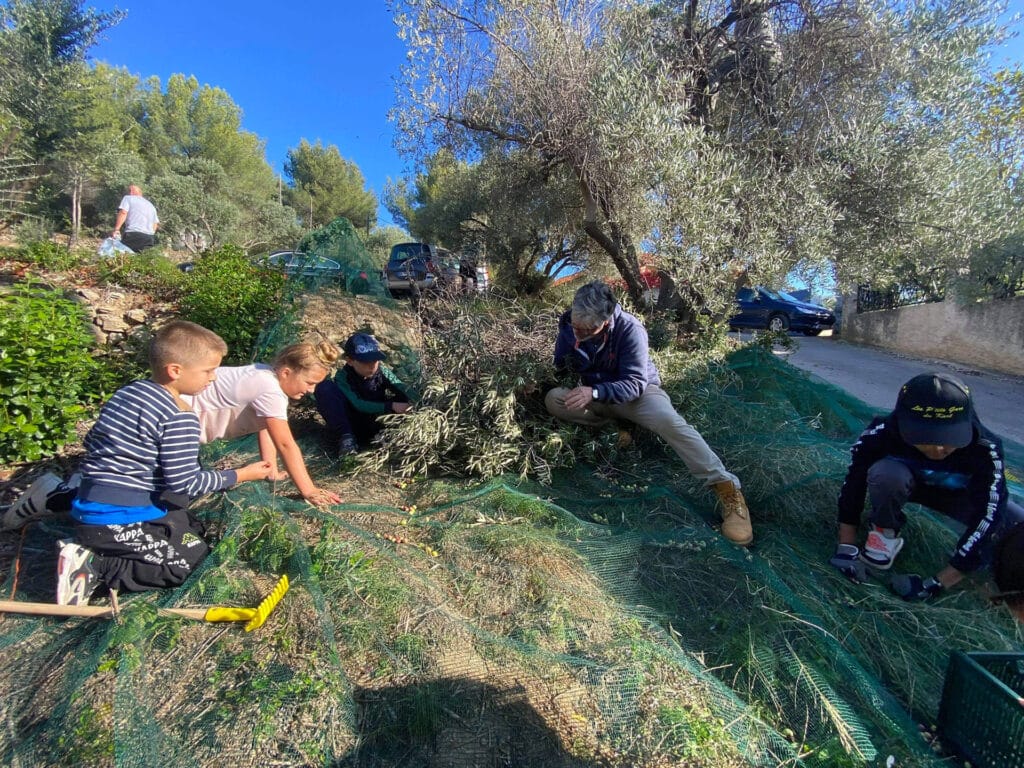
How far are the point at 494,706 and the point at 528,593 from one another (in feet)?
1.92

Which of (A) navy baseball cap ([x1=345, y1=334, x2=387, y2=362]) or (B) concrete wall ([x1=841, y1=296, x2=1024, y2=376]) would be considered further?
(B) concrete wall ([x1=841, y1=296, x2=1024, y2=376])

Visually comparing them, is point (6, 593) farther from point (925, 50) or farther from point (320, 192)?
point (320, 192)

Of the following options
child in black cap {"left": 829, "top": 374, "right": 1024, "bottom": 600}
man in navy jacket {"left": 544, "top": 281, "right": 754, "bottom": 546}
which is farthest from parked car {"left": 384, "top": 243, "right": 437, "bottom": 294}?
child in black cap {"left": 829, "top": 374, "right": 1024, "bottom": 600}

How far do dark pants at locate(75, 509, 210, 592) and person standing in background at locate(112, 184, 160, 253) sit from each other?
21.1ft

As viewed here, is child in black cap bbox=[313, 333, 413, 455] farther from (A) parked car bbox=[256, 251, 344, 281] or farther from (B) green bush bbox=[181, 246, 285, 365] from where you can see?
(A) parked car bbox=[256, 251, 344, 281]

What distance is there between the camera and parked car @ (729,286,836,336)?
13.7 metres

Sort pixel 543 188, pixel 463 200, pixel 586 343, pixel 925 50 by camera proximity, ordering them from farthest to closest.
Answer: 1. pixel 463 200
2. pixel 543 188
3. pixel 925 50
4. pixel 586 343

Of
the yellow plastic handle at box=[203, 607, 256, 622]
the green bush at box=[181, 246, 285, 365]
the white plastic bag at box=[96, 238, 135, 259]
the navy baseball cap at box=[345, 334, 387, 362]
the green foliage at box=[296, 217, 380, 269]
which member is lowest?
the yellow plastic handle at box=[203, 607, 256, 622]

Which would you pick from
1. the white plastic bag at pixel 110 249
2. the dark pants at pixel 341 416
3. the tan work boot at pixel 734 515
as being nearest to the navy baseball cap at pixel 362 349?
the dark pants at pixel 341 416

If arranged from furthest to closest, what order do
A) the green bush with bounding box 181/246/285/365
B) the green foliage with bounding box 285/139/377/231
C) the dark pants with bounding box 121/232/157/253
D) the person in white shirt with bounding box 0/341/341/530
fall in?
the green foliage with bounding box 285/139/377/231
the dark pants with bounding box 121/232/157/253
the green bush with bounding box 181/246/285/365
the person in white shirt with bounding box 0/341/341/530

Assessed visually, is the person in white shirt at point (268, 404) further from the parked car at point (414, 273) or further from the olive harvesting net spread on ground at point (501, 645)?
the parked car at point (414, 273)

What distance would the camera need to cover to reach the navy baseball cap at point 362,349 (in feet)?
11.9

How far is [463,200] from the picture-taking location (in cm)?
1063

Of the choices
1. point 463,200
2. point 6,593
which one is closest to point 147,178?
point 463,200
